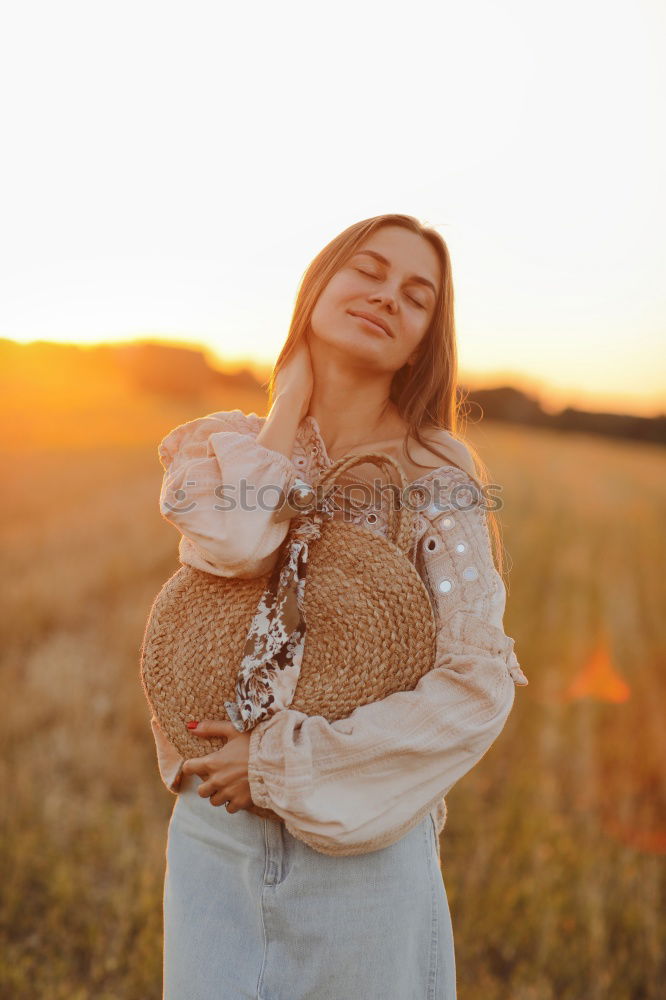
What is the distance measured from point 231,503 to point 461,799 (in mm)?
3213

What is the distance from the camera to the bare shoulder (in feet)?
6.13

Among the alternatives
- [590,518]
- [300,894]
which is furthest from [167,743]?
[590,518]

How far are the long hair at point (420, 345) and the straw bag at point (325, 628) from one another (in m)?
0.32

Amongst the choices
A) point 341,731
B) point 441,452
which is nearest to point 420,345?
point 441,452

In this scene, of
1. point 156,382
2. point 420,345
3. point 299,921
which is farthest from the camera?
point 156,382

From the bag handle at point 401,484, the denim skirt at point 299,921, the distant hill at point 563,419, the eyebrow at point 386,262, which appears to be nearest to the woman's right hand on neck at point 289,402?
the bag handle at point 401,484

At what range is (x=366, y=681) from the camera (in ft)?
5.36

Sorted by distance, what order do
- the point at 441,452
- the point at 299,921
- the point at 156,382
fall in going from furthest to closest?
1. the point at 156,382
2. the point at 441,452
3. the point at 299,921

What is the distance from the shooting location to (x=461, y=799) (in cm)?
429

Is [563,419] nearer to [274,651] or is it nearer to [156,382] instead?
Result: [156,382]

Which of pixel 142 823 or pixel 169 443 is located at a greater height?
pixel 169 443

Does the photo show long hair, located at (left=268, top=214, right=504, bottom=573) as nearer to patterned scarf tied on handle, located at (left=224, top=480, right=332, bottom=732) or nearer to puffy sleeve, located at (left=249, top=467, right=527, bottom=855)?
puffy sleeve, located at (left=249, top=467, right=527, bottom=855)

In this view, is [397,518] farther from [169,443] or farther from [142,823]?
[142,823]

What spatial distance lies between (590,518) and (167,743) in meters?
14.4
